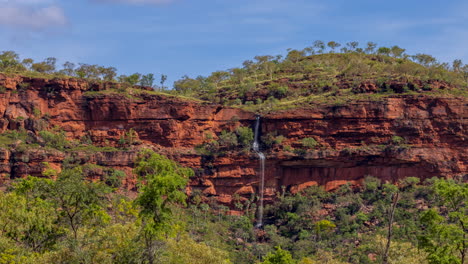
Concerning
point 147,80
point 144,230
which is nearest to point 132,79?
point 147,80

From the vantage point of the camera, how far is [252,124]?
→ 9112 cm

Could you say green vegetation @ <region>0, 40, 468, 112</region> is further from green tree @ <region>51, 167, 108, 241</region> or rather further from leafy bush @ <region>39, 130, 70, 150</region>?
green tree @ <region>51, 167, 108, 241</region>

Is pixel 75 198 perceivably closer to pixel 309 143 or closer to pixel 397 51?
pixel 309 143

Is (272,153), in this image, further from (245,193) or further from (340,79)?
(340,79)

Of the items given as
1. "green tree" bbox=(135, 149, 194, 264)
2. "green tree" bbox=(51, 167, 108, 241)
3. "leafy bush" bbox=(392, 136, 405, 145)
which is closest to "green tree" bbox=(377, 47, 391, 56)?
"leafy bush" bbox=(392, 136, 405, 145)

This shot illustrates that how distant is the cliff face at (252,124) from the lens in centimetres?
8300

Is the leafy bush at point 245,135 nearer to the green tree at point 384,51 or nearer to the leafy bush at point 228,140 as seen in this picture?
the leafy bush at point 228,140

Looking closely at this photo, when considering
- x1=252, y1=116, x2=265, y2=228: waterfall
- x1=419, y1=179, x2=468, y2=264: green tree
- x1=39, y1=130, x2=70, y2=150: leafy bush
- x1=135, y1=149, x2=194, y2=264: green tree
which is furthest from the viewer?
x1=252, y1=116, x2=265, y2=228: waterfall

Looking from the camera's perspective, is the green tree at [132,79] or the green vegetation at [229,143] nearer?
the green vegetation at [229,143]

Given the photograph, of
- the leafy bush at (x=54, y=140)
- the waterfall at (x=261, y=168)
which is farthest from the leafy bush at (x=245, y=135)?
the leafy bush at (x=54, y=140)

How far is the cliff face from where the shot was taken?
83000 millimetres

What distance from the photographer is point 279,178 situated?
87438 mm

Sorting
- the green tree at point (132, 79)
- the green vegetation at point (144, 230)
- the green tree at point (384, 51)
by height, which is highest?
the green tree at point (384, 51)

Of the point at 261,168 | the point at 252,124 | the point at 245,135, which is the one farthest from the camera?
the point at 252,124
